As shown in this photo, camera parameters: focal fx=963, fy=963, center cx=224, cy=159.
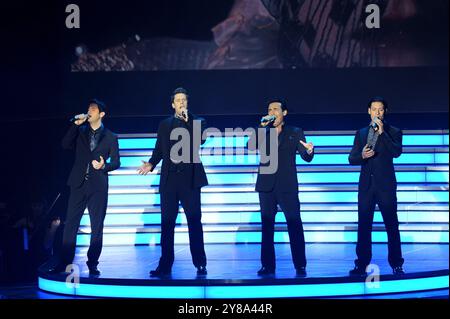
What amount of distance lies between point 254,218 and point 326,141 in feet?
4.29

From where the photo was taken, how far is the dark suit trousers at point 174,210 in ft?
28.1

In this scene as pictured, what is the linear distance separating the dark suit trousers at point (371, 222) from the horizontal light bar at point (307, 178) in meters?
3.04

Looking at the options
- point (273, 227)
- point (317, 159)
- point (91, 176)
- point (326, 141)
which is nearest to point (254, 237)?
point (317, 159)

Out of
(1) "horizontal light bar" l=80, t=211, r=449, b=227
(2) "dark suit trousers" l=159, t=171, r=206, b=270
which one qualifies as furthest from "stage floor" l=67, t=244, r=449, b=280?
(1) "horizontal light bar" l=80, t=211, r=449, b=227

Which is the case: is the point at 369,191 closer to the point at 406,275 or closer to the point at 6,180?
the point at 406,275

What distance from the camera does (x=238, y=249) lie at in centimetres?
1090

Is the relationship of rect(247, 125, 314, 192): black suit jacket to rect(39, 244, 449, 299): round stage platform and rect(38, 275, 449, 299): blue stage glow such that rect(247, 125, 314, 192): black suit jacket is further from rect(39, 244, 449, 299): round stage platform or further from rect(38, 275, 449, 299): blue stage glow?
rect(38, 275, 449, 299): blue stage glow

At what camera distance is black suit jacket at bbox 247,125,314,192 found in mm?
8586

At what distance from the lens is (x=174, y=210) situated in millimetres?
8594

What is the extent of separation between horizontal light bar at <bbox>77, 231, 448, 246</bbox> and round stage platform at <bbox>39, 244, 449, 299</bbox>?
1625 millimetres

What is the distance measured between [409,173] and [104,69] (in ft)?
12.8

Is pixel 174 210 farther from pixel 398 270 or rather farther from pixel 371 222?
pixel 398 270

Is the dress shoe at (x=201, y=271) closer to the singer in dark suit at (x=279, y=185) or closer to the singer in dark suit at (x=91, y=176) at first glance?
the singer in dark suit at (x=279, y=185)
